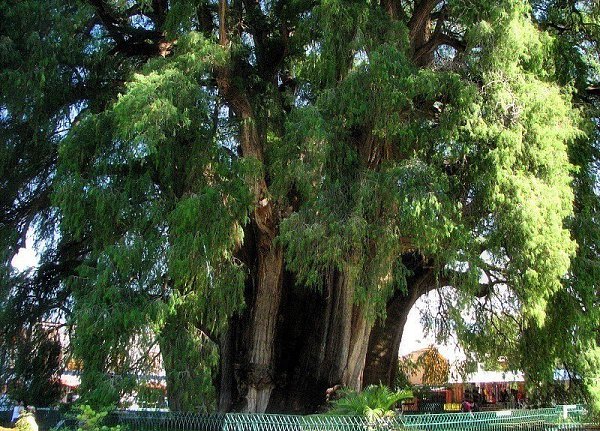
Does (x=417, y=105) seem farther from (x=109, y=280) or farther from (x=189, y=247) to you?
(x=109, y=280)

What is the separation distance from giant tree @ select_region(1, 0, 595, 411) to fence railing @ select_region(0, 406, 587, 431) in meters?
0.83

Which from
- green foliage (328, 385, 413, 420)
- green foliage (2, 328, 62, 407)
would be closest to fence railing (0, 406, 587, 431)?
green foliage (328, 385, 413, 420)

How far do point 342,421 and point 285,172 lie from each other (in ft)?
14.4

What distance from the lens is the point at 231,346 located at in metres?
15.3

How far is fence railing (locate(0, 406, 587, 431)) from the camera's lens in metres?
9.48

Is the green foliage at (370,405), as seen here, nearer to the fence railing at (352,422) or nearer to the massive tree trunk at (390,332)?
the fence railing at (352,422)

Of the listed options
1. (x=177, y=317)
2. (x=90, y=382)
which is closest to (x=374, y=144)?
(x=177, y=317)

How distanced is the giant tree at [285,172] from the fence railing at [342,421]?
83 centimetres

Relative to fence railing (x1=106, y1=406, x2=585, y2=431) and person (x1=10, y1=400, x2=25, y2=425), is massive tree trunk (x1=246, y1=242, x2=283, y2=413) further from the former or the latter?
person (x1=10, y1=400, x2=25, y2=425)

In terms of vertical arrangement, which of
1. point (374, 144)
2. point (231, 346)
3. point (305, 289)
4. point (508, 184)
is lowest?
point (231, 346)

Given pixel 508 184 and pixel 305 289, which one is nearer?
pixel 508 184

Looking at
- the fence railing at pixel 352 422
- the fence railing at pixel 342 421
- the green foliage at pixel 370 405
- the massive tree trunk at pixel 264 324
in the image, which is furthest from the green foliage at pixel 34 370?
the green foliage at pixel 370 405

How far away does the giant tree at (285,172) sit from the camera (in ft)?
36.1

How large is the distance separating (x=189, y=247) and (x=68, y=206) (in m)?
2.42
